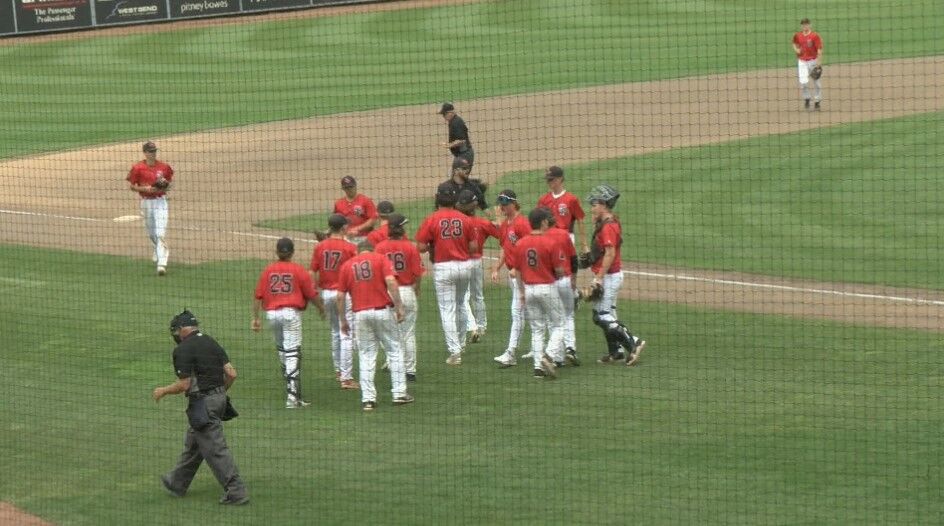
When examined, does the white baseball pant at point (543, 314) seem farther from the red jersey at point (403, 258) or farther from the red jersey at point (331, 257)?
the red jersey at point (331, 257)

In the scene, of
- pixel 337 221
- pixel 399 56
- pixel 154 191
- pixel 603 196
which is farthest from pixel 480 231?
pixel 399 56

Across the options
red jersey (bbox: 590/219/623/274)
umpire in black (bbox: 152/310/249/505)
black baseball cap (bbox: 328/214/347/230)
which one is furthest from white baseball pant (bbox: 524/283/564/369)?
umpire in black (bbox: 152/310/249/505)

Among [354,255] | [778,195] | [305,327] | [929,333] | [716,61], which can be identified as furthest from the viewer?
[716,61]

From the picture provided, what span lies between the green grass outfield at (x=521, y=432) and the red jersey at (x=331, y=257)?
110 centimetres

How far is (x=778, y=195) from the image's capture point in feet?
73.7

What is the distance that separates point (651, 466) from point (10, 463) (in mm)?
5569

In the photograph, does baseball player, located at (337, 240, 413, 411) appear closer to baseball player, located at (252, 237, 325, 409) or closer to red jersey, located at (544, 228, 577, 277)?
baseball player, located at (252, 237, 325, 409)

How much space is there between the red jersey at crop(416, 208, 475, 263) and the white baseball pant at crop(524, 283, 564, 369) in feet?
3.17

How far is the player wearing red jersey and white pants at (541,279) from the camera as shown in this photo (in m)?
14.1

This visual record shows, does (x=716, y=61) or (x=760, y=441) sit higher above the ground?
(x=716, y=61)

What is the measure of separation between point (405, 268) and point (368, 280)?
928mm

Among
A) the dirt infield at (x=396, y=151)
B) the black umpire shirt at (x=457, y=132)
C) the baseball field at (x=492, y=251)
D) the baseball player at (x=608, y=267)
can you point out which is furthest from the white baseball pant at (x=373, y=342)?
the black umpire shirt at (x=457, y=132)

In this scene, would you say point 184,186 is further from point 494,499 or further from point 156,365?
point 494,499

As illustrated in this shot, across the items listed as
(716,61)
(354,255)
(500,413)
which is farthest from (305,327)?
(716,61)
